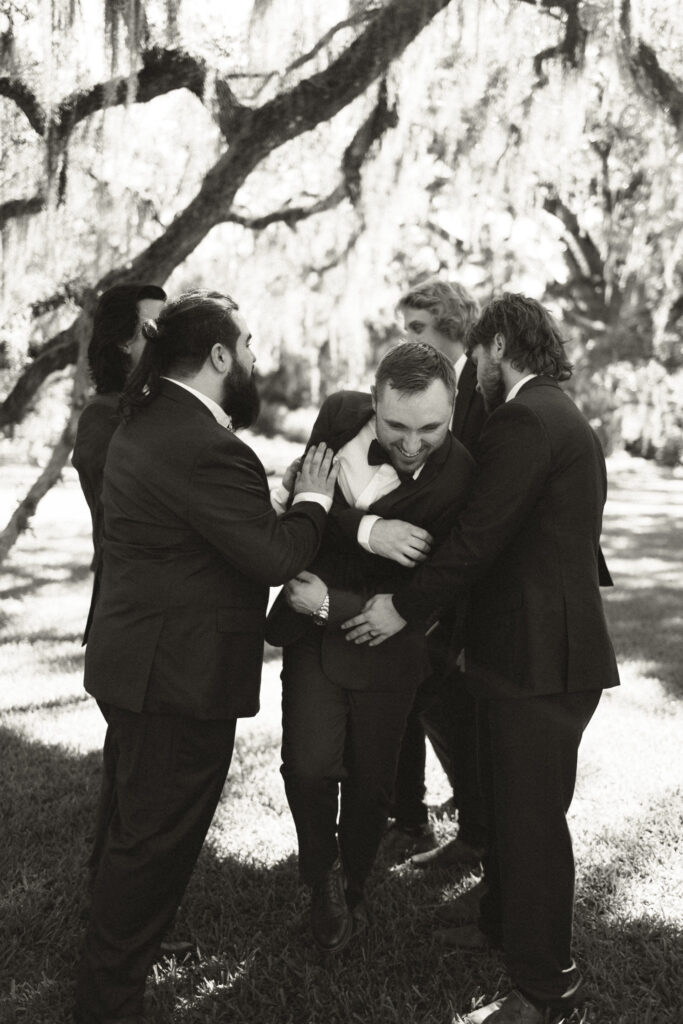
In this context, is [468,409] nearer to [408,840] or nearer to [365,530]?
[365,530]

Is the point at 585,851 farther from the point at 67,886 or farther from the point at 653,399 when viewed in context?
the point at 653,399

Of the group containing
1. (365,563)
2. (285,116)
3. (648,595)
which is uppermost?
(285,116)

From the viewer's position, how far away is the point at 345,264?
28.1ft

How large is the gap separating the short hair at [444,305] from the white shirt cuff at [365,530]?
123cm

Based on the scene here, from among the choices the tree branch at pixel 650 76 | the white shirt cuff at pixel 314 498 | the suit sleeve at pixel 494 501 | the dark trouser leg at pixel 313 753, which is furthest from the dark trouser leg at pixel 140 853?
the tree branch at pixel 650 76

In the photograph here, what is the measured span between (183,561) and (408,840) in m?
1.94

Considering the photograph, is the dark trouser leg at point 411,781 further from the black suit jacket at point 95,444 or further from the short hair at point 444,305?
the short hair at point 444,305

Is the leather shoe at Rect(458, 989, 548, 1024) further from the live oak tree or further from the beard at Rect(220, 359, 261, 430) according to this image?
the live oak tree

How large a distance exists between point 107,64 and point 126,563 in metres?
2.92

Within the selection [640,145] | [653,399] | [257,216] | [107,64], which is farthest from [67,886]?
[653,399]

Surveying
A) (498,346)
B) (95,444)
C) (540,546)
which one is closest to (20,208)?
(95,444)

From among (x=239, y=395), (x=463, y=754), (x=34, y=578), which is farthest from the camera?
(x=34, y=578)

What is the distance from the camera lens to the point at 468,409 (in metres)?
3.82

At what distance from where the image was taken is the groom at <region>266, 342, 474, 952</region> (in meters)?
2.99
